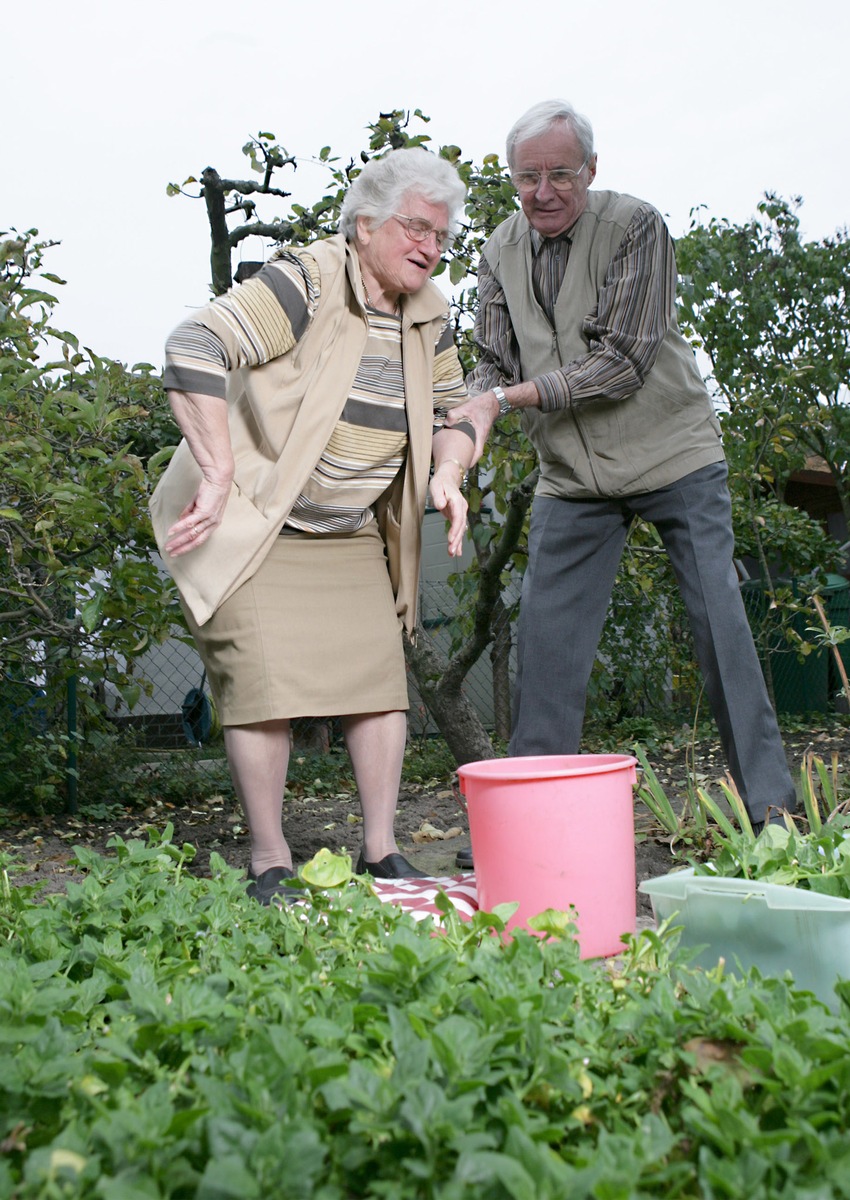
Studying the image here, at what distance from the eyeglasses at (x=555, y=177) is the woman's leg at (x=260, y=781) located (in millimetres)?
1555

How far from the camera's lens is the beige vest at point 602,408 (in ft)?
9.21

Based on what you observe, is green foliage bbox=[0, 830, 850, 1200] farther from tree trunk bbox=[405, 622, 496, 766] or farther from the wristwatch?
tree trunk bbox=[405, 622, 496, 766]

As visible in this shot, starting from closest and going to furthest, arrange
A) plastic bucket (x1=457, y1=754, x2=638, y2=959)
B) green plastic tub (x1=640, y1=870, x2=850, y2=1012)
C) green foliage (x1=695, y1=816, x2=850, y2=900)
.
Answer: green plastic tub (x1=640, y1=870, x2=850, y2=1012), green foliage (x1=695, y1=816, x2=850, y2=900), plastic bucket (x1=457, y1=754, x2=638, y2=959)

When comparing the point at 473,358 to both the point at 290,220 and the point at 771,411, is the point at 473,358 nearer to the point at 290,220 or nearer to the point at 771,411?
the point at 290,220

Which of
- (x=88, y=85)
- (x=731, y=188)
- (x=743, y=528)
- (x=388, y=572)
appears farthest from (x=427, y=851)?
(x=731, y=188)

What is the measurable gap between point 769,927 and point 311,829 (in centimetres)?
258

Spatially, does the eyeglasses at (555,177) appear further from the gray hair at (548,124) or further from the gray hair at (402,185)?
the gray hair at (402,185)

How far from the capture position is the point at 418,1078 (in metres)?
1.02

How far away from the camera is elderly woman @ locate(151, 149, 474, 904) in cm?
243

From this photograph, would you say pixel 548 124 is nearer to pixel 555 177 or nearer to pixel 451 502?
pixel 555 177

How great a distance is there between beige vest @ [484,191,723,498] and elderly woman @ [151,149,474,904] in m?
0.33

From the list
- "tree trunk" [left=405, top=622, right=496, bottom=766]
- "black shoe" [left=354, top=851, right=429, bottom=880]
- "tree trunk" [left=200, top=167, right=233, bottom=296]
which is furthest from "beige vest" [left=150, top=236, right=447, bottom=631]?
"tree trunk" [left=200, top=167, right=233, bottom=296]

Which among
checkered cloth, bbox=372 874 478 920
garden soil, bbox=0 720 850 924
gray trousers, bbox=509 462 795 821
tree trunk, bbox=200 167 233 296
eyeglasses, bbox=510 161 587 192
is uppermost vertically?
tree trunk, bbox=200 167 233 296

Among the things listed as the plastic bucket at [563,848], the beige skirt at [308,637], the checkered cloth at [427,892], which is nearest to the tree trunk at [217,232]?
the beige skirt at [308,637]
